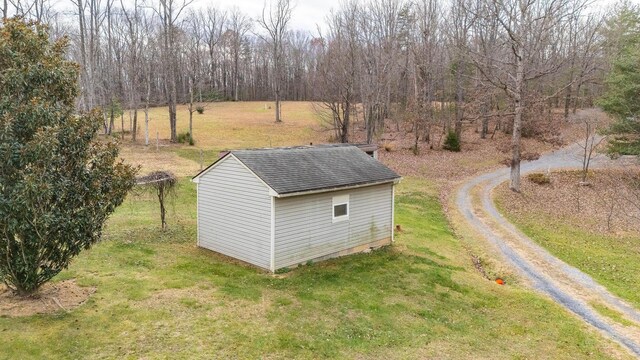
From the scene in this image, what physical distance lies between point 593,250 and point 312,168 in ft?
39.1

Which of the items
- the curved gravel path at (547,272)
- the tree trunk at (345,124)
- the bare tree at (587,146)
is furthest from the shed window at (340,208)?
the tree trunk at (345,124)

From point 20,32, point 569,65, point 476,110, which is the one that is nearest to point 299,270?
point 20,32

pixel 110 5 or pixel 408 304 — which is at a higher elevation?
pixel 110 5

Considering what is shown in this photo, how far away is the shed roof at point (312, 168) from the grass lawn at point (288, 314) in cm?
258

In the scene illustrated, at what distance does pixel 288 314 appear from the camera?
10.2 metres

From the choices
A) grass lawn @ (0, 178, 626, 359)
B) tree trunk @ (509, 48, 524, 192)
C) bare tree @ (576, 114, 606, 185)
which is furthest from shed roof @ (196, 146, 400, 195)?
bare tree @ (576, 114, 606, 185)

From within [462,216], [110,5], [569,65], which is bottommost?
[462,216]

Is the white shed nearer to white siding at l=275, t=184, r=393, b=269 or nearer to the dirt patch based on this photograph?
white siding at l=275, t=184, r=393, b=269

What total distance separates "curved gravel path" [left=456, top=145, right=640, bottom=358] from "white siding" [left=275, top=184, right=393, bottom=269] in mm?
5084

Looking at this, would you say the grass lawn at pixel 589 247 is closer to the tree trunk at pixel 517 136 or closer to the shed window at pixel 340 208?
the tree trunk at pixel 517 136

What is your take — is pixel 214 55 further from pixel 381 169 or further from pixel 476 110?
pixel 381 169

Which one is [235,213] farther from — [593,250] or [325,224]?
[593,250]

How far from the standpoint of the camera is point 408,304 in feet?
37.6

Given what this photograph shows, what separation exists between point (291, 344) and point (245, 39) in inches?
2852
